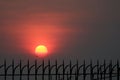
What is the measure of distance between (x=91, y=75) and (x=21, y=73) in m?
2.90

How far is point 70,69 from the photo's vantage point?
38.1 ft

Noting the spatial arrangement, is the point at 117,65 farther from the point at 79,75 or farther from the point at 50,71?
the point at 50,71

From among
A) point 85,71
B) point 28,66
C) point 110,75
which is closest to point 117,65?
point 110,75

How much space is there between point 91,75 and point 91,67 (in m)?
0.37

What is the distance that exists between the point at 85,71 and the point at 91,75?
1.05 ft

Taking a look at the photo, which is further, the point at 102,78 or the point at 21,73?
the point at 102,78

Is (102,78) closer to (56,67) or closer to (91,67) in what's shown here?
(91,67)

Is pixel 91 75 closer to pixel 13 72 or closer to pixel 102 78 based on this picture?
pixel 102 78

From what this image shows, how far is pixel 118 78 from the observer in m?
12.0

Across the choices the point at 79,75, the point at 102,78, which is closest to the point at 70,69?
the point at 79,75

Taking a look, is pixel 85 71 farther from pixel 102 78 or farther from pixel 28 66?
pixel 28 66

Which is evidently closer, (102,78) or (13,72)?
(13,72)

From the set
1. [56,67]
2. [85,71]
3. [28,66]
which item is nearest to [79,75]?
[85,71]

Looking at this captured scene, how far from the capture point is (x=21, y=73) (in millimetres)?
11531
